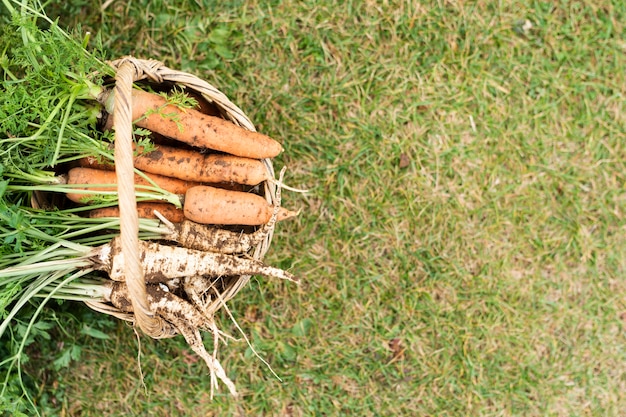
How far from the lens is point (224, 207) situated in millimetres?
1926

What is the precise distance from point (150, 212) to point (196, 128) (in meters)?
0.35

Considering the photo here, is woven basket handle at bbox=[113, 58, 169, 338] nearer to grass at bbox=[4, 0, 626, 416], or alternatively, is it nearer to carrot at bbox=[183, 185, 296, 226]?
carrot at bbox=[183, 185, 296, 226]

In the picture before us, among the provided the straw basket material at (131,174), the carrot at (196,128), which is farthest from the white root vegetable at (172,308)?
the carrot at (196,128)

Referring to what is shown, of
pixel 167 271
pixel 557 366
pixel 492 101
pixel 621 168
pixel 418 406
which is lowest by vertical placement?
pixel 418 406

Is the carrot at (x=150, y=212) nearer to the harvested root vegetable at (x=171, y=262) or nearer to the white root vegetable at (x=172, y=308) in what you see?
the harvested root vegetable at (x=171, y=262)

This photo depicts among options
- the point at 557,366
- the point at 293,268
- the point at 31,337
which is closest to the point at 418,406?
the point at 557,366

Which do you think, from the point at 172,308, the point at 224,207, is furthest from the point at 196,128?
the point at 172,308

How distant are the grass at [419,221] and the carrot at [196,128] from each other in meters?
0.42

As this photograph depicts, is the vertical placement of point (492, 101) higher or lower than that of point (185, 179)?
higher

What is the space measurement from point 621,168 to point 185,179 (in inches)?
75.9

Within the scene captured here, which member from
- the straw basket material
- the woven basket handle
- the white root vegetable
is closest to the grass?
the straw basket material

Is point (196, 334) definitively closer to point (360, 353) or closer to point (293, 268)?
point (293, 268)

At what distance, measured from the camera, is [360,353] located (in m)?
2.41

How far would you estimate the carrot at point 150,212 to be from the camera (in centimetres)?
189
